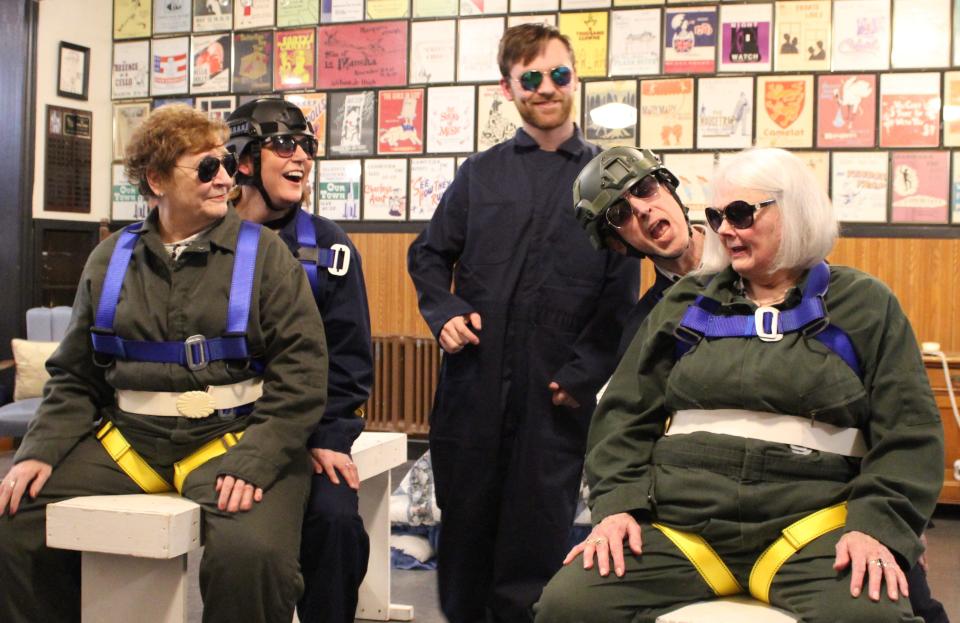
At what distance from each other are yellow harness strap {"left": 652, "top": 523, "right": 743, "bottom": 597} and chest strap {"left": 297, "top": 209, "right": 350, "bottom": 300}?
126cm

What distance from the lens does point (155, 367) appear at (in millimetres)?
2396

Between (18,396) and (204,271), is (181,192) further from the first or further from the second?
(18,396)

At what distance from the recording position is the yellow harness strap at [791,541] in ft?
6.06

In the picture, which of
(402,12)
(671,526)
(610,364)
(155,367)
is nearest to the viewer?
(671,526)

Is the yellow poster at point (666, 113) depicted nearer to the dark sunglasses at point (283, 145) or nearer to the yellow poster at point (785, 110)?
the yellow poster at point (785, 110)

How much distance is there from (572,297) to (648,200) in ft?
1.48

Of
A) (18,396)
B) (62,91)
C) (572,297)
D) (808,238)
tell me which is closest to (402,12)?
(62,91)

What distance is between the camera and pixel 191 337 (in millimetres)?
2393

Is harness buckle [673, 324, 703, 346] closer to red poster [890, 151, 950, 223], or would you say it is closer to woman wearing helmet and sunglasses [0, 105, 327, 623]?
woman wearing helmet and sunglasses [0, 105, 327, 623]

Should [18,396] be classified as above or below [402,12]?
below

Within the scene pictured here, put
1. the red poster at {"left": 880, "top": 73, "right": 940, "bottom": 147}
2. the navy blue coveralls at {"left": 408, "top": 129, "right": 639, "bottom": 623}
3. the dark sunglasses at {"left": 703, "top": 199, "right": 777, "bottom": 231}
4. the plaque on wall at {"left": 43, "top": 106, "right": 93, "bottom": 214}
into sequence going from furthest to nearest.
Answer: the plaque on wall at {"left": 43, "top": 106, "right": 93, "bottom": 214} < the red poster at {"left": 880, "top": 73, "right": 940, "bottom": 147} < the navy blue coveralls at {"left": 408, "top": 129, "right": 639, "bottom": 623} < the dark sunglasses at {"left": 703, "top": 199, "right": 777, "bottom": 231}

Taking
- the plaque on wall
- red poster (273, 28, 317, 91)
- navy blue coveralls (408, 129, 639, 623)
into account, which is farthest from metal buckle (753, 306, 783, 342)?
the plaque on wall

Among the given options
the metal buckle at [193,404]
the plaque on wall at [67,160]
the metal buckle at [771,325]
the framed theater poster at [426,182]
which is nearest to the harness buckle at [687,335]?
the metal buckle at [771,325]

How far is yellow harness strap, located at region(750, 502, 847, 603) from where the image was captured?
1846 millimetres
